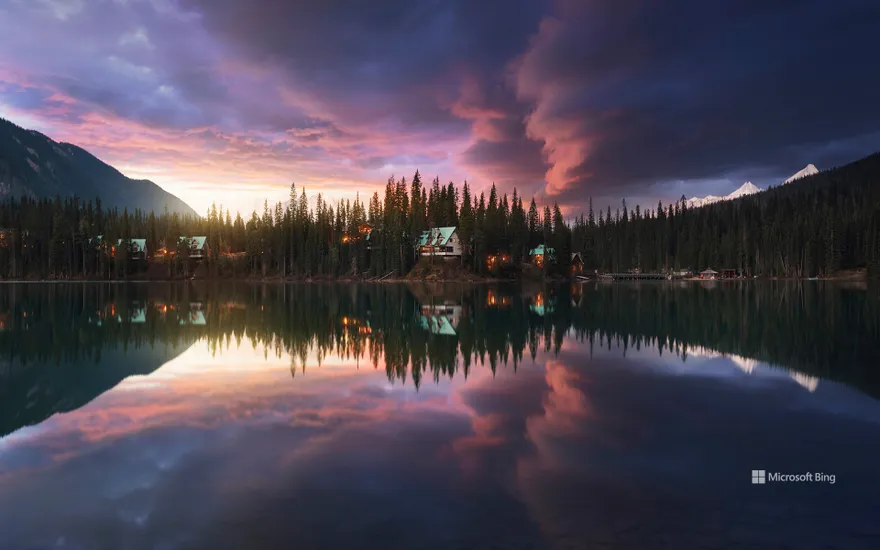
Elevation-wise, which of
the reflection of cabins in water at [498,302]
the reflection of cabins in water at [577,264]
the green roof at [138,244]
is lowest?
the reflection of cabins in water at [498,302]

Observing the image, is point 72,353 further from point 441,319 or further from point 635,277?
point 635,277

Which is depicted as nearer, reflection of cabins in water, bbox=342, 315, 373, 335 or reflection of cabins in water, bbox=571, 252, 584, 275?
reflection of cabins in water, bbox=342, 315, 373, 335

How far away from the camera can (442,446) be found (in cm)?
1291

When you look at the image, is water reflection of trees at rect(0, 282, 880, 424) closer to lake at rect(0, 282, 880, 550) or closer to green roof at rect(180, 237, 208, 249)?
lake at rect(0, 282, 880, 550)

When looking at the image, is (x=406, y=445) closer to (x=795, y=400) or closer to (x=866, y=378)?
(x=795, y=400)

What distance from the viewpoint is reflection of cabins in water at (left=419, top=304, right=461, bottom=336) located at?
3641 centimetres

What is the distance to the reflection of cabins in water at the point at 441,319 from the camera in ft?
119

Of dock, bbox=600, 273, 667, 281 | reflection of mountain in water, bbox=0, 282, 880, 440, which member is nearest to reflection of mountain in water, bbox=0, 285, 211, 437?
reflection of mountain in water, bbox=0, 282, 880, 440

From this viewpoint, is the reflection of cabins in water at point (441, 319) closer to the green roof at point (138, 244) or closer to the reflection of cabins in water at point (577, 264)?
the reflection of cabins in water at point (577, 264)
